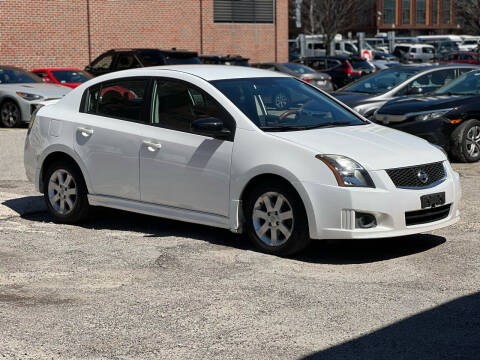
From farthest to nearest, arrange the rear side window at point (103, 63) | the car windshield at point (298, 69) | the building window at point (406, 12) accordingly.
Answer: the building window at point (406, 12)
the car windshield at point (298, 69)
the rear side window at point (103, 63)

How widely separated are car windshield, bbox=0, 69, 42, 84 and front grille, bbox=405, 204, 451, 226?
1641cm

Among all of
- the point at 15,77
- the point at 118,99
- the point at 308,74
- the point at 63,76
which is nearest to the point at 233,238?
the point at 118,99

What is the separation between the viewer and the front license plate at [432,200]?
7051mm

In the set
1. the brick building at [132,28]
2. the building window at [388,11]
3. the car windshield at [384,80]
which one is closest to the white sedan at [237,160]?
the car windshield at [384,80]

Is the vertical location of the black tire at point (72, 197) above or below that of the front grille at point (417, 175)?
below

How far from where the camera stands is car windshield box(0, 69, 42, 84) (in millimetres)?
21889

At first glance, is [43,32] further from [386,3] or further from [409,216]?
[386,3]

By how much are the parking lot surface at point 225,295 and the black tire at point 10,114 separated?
40.3 feet

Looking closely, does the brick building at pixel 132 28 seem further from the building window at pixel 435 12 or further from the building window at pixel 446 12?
the building window at pixel 435 12

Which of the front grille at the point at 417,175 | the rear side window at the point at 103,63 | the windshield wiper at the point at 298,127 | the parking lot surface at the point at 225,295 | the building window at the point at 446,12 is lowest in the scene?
the parking lot surface at the point at 225,295

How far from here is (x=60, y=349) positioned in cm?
491

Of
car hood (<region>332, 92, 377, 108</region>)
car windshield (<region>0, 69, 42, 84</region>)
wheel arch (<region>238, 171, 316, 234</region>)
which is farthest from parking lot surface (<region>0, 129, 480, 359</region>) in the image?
car windshield (<region>0, 69, 42, 84</region>)

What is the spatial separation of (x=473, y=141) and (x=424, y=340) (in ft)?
28.8

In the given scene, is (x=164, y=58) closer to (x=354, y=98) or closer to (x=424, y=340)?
(x=354, y=98)
